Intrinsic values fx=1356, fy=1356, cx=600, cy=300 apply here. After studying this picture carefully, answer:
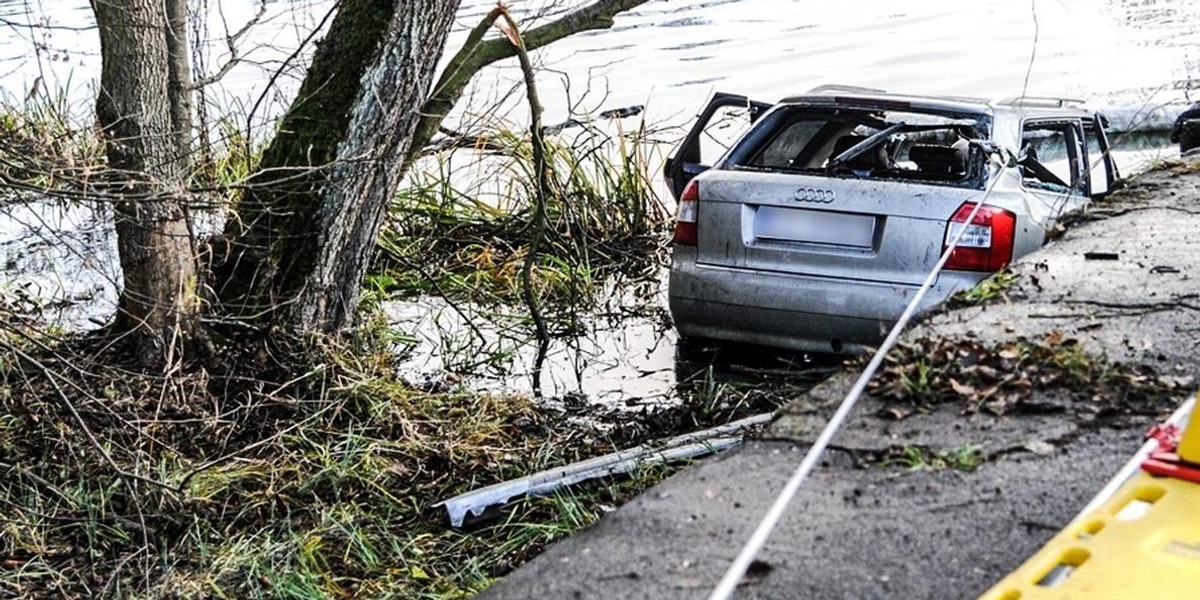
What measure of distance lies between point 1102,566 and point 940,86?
46.6 ft

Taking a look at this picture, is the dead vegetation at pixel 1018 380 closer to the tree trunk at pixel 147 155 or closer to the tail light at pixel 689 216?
the tail light at pixel 689 216

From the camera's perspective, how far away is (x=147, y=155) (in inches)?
244

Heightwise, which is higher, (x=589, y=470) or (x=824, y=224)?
(x=824, y=224)

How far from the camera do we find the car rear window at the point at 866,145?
6.92 m

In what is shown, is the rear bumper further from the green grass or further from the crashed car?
the green grass

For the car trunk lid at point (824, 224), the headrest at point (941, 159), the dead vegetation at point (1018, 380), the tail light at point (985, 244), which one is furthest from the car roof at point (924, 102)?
the dead vegetation at point (1018, 380)

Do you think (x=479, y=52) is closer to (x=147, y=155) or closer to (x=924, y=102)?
(x=147, y=155)

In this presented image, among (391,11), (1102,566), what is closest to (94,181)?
(391,11)

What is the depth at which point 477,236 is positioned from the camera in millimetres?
9953

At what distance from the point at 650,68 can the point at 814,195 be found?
10718mm

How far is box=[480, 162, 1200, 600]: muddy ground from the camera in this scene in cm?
331

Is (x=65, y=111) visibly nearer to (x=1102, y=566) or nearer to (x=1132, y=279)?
(x=1132, y=279)

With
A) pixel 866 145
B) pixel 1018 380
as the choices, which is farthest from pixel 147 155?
pixel 1018 380

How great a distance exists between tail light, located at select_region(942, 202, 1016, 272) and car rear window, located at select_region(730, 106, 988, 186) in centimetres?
22
